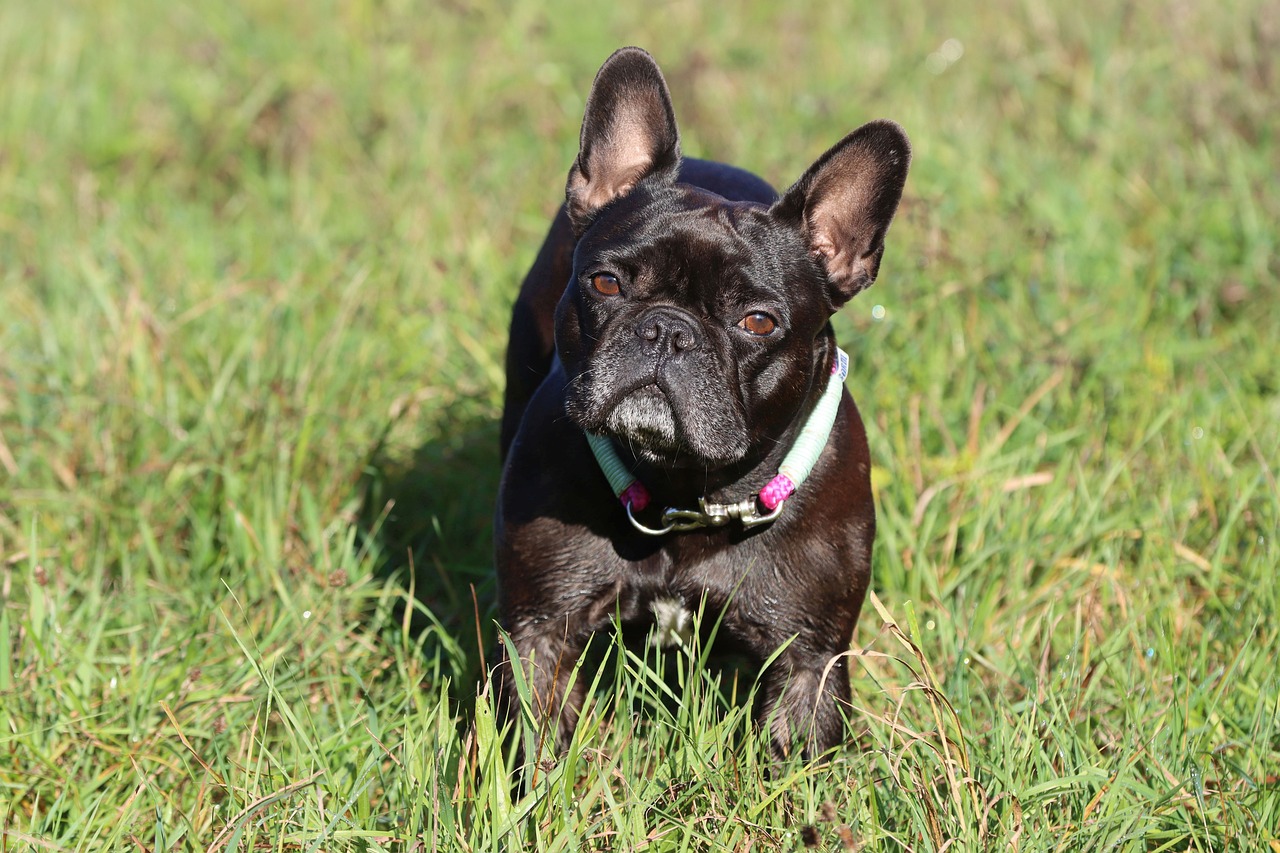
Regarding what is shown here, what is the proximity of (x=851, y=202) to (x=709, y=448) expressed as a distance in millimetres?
782

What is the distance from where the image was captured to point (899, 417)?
4945 mm

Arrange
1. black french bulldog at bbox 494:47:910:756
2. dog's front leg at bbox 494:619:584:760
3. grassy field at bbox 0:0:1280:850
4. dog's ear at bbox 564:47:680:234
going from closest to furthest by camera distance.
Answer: grassy field at bbox 0:0:1280:850 → black french bulldog at bbox 494:47:910:756 → dog's front leg at bbox 494:619:584:760 → dog's ear at bbox 564:47:680:234

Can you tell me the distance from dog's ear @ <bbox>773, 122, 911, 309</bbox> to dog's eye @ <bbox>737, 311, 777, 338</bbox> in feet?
1.05

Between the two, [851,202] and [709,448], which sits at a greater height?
[851,202]

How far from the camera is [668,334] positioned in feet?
10.9

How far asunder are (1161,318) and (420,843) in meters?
4.01

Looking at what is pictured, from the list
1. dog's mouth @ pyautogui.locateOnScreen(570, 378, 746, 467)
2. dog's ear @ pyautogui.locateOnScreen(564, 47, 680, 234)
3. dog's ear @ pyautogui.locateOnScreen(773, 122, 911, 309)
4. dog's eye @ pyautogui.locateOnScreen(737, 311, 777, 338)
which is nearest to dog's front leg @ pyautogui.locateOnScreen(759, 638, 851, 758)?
dog's mouth @ pyautogui.locateOnScreen(570, 378, 746, 467)

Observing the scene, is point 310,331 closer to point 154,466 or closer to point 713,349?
point 154,466

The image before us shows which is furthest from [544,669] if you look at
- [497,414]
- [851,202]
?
[497,414]

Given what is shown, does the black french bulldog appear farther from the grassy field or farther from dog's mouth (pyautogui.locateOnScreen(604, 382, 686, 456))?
the grassy field

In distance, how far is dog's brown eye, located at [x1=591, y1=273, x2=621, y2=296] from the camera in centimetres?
348

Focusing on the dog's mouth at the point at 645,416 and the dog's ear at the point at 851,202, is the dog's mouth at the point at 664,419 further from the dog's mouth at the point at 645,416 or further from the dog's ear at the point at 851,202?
the dog's ear at the point at 851,202

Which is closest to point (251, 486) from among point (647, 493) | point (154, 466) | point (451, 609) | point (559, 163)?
point (154, 466)

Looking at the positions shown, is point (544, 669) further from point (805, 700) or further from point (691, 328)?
point (691, 328)
